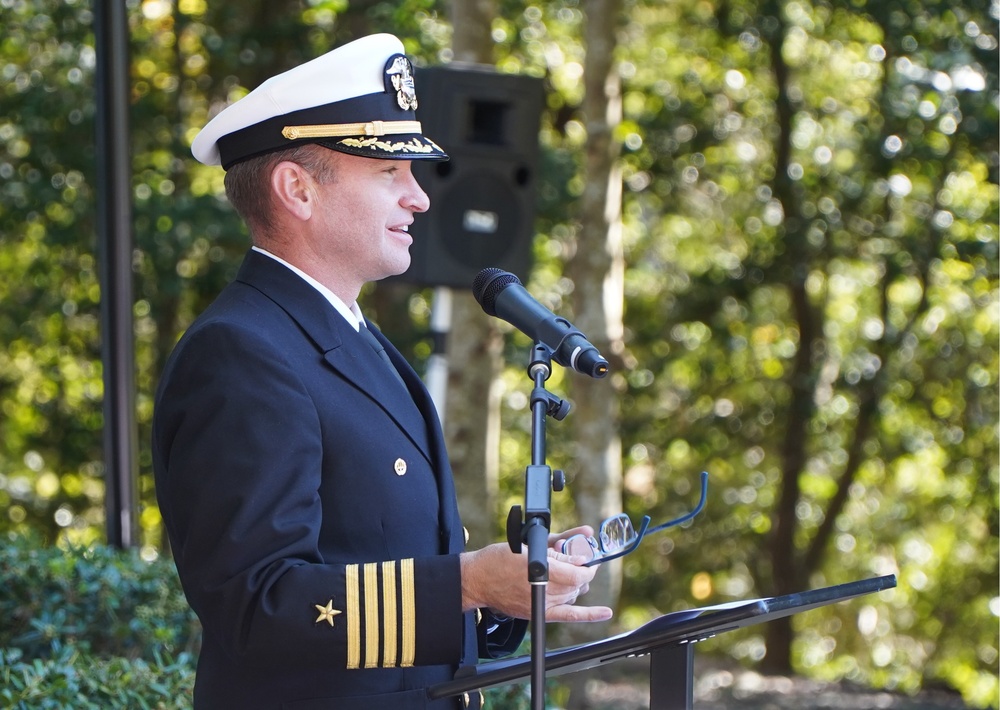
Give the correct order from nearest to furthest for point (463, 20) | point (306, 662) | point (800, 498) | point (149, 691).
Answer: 1. point (306, 662)
2. point (149, 691)
3. point (463, 20)
4. point (800, 498)

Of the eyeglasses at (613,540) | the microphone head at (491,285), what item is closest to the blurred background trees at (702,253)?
the microphone head at (491,285)

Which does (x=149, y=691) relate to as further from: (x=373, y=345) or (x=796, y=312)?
(x=796, y=312)

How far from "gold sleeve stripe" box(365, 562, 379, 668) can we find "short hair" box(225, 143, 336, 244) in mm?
638

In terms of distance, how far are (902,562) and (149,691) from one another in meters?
10.8

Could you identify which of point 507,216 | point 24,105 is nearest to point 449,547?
point 507,216

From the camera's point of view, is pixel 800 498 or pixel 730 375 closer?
pixel 730 375

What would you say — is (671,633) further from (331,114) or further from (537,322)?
(331,114)

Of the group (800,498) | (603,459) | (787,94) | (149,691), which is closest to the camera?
(149,691)

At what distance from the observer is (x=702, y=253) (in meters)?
11.2

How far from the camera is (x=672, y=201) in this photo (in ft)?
35.1

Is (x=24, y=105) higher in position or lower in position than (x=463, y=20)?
lower

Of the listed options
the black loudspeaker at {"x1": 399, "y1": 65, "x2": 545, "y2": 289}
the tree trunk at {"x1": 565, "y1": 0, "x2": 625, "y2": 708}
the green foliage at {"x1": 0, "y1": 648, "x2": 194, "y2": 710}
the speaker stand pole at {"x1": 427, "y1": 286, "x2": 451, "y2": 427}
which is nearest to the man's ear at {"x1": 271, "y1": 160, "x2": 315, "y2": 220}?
the green foliage at {"x1": 0, "y1": 648, "x2": 194, "y2": 710}

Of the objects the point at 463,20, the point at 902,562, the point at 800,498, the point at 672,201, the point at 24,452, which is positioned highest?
the point at 463,20

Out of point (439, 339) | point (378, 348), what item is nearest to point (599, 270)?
point (439, 339)
